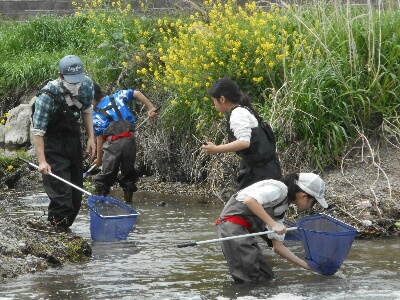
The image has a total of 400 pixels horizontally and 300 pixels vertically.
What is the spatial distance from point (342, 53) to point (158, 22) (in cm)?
373

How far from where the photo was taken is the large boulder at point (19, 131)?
14688 millimetres

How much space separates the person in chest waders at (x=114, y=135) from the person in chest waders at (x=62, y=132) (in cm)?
192

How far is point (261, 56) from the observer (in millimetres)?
11133

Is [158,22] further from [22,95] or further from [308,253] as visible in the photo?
[308,253]

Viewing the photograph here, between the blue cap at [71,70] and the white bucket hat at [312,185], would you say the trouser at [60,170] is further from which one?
the white bucket hat at [312,185]

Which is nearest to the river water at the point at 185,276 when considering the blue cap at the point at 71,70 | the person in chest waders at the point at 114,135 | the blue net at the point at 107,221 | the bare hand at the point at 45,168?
the blue net at the point at 107,221

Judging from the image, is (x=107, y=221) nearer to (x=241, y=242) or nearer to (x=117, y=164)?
(x=241, y=242)

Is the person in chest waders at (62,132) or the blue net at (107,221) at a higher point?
the person in chest waders at (62,132)

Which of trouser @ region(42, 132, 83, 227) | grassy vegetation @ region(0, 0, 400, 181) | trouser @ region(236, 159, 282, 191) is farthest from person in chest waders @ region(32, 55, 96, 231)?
grassy vegetation @ region(0, 0, 400, 181)

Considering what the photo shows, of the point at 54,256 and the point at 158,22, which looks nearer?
the point at 54,256

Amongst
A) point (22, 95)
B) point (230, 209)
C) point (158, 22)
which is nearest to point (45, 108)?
point (230, 209)

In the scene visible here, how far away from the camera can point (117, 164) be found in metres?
11.1

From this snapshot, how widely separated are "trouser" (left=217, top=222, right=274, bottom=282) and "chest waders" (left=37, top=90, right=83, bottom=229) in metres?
2.25

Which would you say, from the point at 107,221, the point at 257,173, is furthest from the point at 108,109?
the point at 257,173
